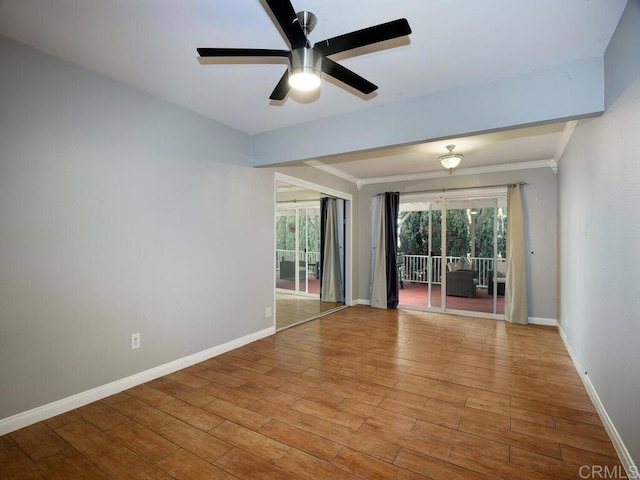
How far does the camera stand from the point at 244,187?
3859 millimetres

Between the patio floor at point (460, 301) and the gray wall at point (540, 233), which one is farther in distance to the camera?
the patio floor at point (460, 301)

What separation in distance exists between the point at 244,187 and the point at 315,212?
3.62m

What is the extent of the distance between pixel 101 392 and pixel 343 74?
3044mm

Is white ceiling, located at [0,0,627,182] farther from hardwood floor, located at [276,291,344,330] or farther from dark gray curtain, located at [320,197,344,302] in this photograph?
dark gray curtain, located at [320,197,344,302]

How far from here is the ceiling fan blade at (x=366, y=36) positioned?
56.1 inches

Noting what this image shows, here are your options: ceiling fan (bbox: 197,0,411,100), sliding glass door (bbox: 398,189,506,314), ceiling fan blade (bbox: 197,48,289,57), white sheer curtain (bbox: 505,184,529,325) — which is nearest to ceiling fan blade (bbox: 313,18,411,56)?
ceiling fan (bbox: 197,0,411,100)

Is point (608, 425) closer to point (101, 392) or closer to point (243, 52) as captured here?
point (243, 52)

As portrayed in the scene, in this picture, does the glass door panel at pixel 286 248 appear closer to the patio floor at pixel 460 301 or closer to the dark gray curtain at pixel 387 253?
the dark gray curtain at pixel 387 253

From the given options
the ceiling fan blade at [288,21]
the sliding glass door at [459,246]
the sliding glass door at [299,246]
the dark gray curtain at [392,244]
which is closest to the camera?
the ceiling fan blade at [288,21]

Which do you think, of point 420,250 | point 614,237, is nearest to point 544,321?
point 420,250

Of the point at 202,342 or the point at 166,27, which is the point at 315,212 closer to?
the point at 202,342

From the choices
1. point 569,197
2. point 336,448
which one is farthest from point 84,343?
point 569,197

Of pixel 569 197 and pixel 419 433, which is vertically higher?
pixel 569 197

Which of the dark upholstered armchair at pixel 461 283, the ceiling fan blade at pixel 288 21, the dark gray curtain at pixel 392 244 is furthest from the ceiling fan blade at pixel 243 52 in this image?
the dark upholstered armchair at pixel 461 283
